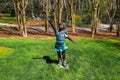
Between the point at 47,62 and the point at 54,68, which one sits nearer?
the point at 54,68

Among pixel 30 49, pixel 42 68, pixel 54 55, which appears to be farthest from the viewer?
pixel 30 49

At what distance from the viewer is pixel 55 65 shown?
14.8 meters

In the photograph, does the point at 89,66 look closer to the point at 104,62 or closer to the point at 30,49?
the point at 104,62

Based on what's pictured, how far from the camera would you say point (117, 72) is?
14867mm

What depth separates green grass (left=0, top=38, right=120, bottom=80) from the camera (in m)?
13.6

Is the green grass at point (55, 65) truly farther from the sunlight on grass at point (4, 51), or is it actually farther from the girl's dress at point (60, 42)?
the girl's dress at point (60, 42)

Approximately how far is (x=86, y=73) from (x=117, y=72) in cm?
168

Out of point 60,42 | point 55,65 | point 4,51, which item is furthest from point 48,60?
point 4,51

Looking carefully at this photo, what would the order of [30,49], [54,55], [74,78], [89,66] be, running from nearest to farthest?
[74,78], [89,66], [54,55], [30,49]

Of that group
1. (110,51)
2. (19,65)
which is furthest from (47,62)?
(110,51)

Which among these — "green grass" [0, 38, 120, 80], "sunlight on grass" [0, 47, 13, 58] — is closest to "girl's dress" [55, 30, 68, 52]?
"green grass" [0, 38, 120, 80]

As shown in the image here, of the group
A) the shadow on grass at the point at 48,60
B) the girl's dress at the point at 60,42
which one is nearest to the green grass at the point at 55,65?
the shadow on grass at the point at 48,60

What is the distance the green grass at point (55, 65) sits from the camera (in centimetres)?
1365

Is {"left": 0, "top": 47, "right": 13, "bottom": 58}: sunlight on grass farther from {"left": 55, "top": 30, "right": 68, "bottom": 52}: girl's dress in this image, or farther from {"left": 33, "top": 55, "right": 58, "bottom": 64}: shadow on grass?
{"left": 55, "top": 30, "right": 68, "bottom": 52}: girl's dress
